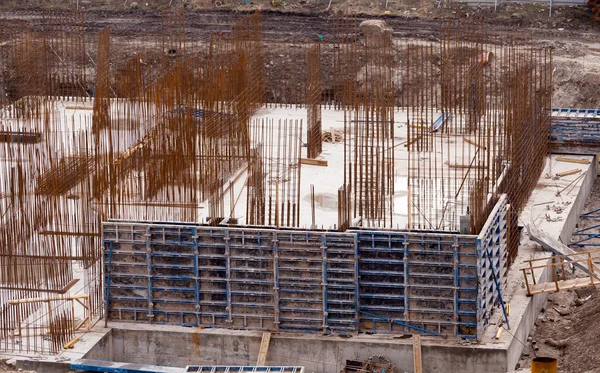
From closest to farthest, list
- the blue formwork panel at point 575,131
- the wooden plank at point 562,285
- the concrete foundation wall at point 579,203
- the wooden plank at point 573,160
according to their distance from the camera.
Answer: the wooden plank at point 562,285 < the concrete foundation wall at point 579,203 < the wooden plank at point 573,160 < the blue formwork panel at point 575,131

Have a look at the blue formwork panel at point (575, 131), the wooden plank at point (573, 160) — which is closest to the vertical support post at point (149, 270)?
the wooden plank at point (573, 160)

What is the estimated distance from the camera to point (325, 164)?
27266 millimetres

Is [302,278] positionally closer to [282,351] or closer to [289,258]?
[289,258]

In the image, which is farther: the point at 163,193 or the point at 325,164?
the point at 325,164

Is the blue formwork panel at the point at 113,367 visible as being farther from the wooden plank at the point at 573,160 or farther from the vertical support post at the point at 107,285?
the wooden plank at the point at 573,160

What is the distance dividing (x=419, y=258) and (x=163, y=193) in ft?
21.1

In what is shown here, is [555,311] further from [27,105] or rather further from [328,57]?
[328,57]

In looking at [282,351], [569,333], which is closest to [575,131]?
[569,333]

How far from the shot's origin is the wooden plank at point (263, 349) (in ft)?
64.4

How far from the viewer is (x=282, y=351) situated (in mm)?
20109

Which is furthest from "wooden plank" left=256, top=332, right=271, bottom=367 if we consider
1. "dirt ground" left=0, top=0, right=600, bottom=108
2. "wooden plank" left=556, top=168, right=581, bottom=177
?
"dirt ground" left=0, top=0, right=600, bottom=108

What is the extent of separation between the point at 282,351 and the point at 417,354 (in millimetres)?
2228

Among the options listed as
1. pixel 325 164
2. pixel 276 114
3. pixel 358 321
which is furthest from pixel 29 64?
pixel 358 321

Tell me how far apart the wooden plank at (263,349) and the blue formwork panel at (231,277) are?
0.85 feet
